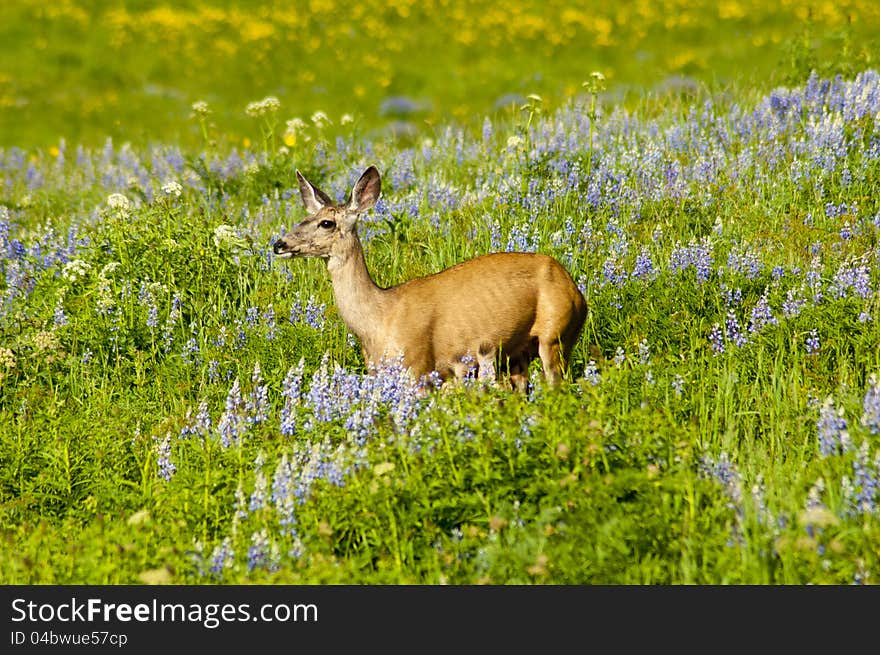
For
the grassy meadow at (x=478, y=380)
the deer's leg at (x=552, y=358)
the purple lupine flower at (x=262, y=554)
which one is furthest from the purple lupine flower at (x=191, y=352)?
the purple lupine flower at (x=262, y=554)

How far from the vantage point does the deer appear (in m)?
6.86

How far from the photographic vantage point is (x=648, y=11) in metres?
26.0

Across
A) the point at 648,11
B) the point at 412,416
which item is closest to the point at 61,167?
the point at 412,416

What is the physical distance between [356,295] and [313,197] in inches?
31.0

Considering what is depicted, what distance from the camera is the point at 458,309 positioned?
6.95 meters

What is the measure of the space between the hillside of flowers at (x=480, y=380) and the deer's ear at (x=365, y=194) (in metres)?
0.75

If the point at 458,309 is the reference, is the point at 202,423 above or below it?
below

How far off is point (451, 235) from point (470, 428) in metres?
4.18

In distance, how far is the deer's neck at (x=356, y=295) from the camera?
696 cm

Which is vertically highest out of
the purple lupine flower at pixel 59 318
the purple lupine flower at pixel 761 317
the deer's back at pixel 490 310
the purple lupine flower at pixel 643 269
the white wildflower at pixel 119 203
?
the white wildflower at pixel 119 203

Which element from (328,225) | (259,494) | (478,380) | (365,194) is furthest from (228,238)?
(259,494)

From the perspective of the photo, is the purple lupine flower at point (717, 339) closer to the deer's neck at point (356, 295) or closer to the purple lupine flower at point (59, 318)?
the deer's neck at point (356, 295)

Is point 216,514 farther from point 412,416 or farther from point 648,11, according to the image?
point 648,11

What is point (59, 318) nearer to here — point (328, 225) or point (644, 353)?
point (328, 225)
